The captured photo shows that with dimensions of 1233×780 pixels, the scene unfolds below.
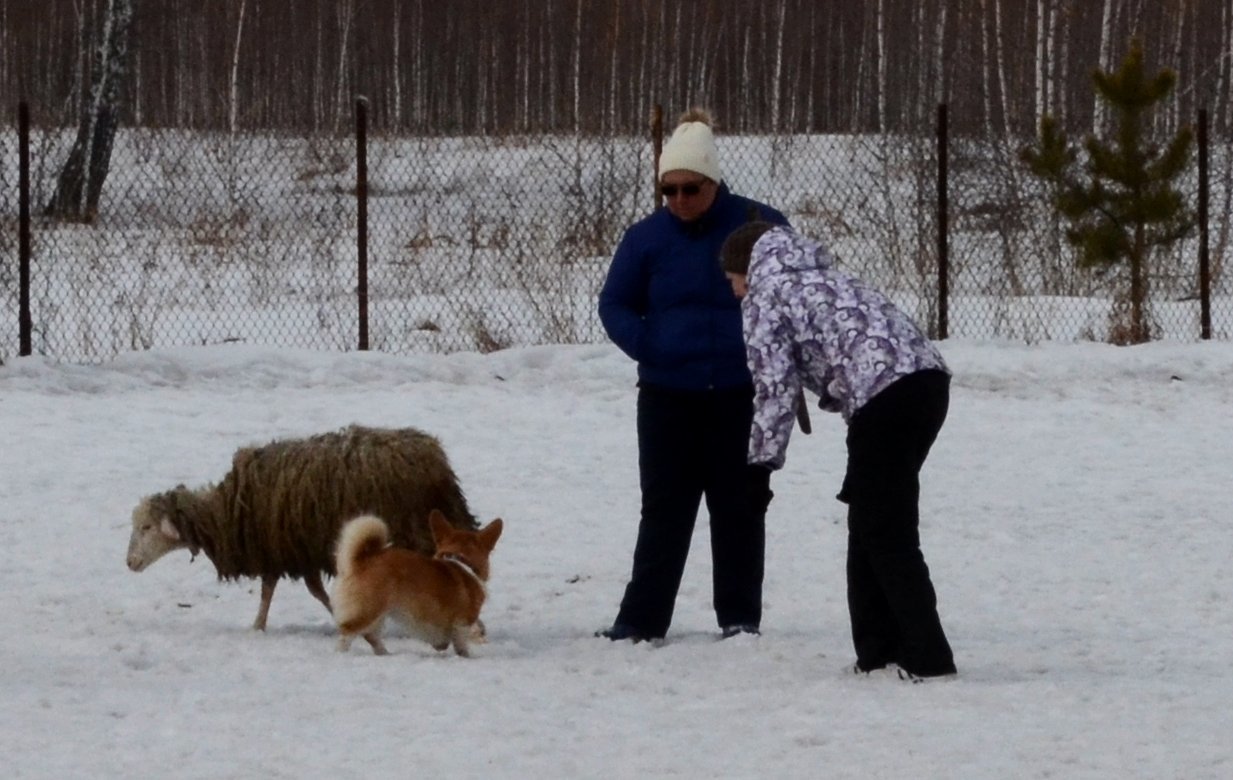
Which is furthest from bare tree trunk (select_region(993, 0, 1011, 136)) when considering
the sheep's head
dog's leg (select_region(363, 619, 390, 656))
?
dog's leg (select_region(363, 619, 390, 656))

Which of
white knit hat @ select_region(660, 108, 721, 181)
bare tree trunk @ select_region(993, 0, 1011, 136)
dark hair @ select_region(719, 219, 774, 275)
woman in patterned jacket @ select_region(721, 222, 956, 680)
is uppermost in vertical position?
bare tree trunk @ select_region(993, 0, 1011, 136)

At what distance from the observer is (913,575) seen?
5.96m

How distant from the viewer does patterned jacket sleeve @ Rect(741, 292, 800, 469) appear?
19.0 ft

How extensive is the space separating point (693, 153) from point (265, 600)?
2347 millimetres

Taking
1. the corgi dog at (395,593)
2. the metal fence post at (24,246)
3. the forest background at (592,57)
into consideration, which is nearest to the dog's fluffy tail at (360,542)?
the corgi dog at (395,593)

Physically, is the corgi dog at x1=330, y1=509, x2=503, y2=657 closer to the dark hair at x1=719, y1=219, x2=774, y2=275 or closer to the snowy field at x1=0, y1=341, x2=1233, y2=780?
the snowy field at x1=0, y1=341, x2=1233, y2=780

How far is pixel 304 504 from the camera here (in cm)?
712

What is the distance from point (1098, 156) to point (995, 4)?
17304 mm

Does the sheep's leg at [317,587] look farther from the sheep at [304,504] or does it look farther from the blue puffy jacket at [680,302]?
the blue puffy jacket at [680,302]

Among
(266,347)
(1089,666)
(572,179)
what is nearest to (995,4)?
(572,179)

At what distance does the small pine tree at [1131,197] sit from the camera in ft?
49.8

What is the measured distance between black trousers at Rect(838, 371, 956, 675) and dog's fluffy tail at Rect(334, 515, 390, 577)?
5.41 feet

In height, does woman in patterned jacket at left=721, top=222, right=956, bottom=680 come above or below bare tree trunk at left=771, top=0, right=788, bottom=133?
below

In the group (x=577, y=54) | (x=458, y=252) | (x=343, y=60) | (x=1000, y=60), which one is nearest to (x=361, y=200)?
(x=458, y=252)
